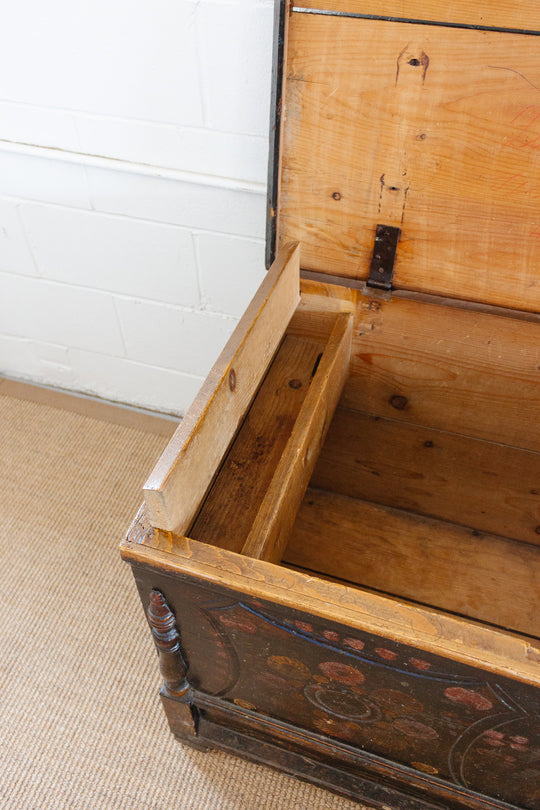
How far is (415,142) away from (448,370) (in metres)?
0.42

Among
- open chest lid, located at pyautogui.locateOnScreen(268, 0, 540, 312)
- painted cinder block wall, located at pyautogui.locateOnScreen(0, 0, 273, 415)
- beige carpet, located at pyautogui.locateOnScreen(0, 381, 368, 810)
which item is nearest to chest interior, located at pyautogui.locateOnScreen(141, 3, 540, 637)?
open chest lid, located at pyautogui.locateOnScreen(268, 0, 540, 312)

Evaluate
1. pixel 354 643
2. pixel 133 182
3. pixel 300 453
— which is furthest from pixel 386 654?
pixel 133 182

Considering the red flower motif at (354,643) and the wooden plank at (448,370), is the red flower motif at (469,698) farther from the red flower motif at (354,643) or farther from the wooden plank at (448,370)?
the wooden plank at (448,370)

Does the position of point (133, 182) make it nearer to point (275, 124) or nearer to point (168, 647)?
point (275, 124)

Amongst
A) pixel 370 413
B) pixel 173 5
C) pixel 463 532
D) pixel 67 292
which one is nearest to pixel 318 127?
pixel 173 5

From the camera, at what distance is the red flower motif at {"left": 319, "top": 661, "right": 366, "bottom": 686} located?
2.46 ft

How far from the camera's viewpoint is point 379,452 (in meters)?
1.21

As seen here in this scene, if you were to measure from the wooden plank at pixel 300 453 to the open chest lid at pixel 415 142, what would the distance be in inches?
6.0

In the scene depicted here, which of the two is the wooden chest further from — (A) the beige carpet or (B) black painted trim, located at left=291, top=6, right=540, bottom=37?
(A) the beige carpet

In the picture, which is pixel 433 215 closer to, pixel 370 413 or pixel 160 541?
pixel 370 413

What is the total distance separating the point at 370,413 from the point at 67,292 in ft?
2.56

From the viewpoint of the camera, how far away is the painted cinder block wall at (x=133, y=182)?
106cm

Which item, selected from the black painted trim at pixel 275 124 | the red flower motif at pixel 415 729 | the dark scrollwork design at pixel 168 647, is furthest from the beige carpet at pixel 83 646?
the black painted trim at pixel 275 124

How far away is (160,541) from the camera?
73 cm
